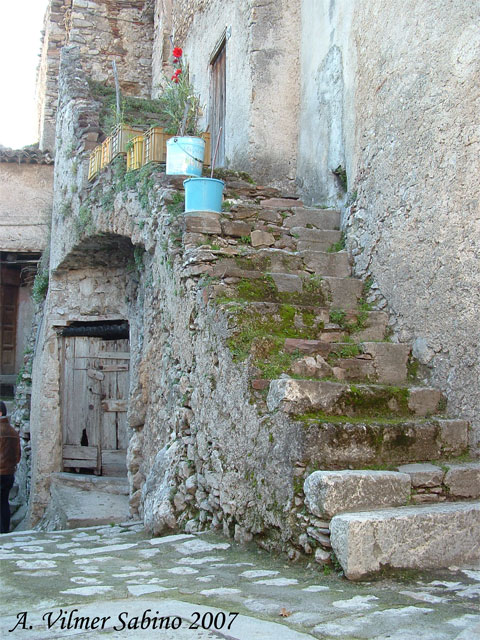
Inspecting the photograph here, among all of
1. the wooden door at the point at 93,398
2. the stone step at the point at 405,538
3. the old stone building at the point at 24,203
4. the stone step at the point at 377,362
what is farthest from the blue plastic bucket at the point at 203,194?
the old stone building at the point at 24,203

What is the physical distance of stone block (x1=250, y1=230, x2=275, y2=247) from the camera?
17.4 feet

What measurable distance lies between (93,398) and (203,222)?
4.30 metres

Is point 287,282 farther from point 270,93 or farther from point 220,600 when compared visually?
point 270,93

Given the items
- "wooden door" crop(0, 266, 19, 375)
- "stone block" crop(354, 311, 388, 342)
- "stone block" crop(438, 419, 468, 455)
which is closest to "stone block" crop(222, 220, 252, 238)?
"stone block" crop(354, 311, 388, 342)

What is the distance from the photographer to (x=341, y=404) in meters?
3.63

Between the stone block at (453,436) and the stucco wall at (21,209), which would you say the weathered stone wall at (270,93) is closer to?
the stone block at (453,436)

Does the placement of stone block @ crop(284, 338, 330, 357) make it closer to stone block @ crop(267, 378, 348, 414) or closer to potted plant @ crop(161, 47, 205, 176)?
stone block @ crop(267, 378, 348, 414)

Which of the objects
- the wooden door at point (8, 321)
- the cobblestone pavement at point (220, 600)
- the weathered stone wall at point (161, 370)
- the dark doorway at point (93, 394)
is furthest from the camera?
the wooden door at point (8, 321)

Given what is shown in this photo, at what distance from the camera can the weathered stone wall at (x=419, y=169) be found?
12.8 feet

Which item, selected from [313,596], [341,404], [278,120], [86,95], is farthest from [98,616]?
[86,95]

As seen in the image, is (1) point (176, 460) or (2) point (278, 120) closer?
(1) point (176, 460)

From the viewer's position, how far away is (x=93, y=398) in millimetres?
8734

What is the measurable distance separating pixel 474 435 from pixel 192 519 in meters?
1.80

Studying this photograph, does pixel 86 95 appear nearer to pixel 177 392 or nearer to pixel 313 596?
pixel 177 392
